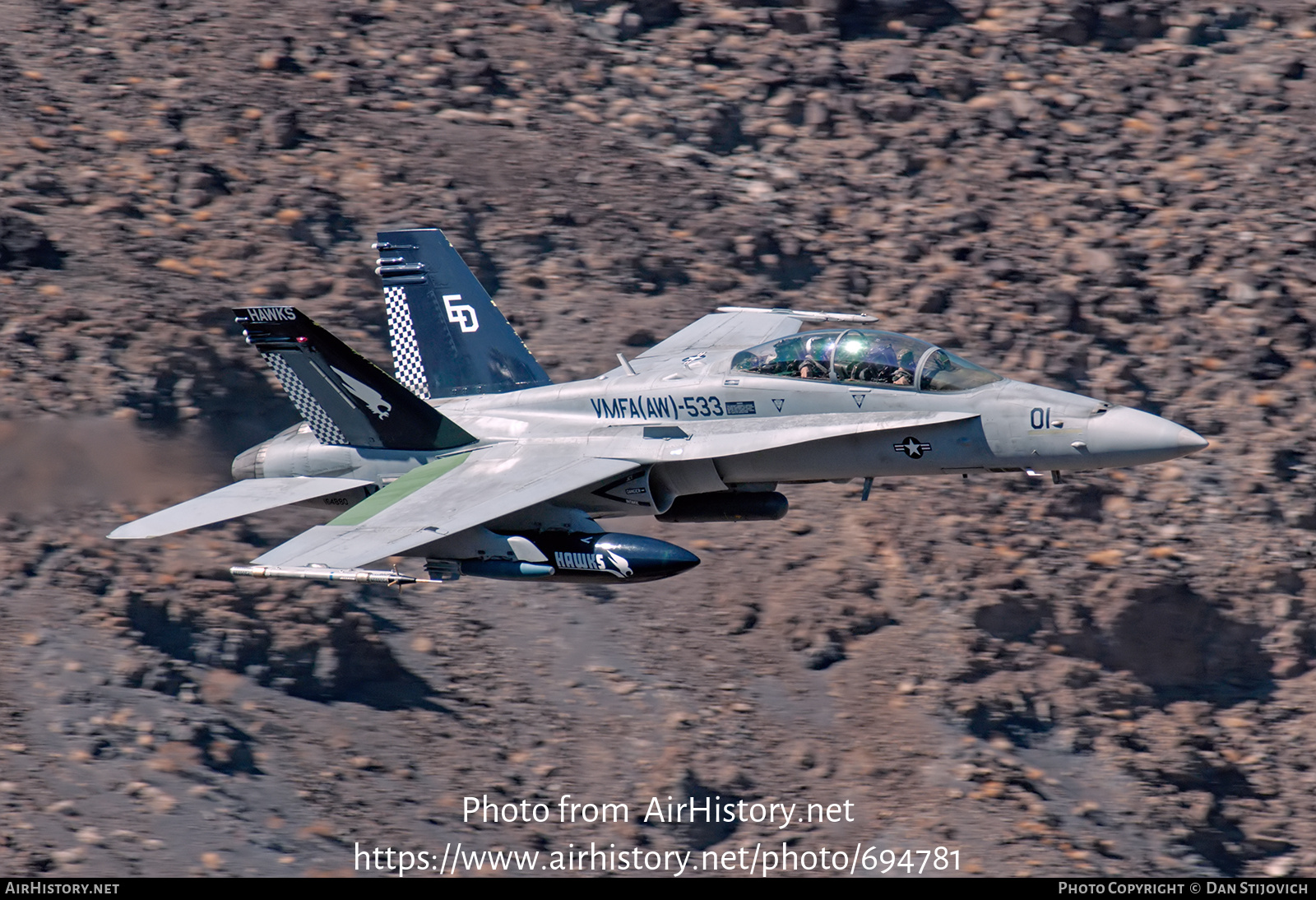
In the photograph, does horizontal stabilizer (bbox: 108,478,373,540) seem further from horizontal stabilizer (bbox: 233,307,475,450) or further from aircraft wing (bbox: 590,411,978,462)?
aircraft wing (bbox: 590,411,978,462)

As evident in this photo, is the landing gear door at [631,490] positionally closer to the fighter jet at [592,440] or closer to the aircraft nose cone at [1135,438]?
the fighter jet at [592,440]

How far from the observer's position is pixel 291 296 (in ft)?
86.3

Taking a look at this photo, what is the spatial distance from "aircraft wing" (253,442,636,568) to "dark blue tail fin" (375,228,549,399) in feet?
5.76

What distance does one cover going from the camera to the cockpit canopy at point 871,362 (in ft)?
56.7

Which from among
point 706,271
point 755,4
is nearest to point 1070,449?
point 706,271

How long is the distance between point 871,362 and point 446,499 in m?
5.50

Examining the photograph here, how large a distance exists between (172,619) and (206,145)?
38.3ft

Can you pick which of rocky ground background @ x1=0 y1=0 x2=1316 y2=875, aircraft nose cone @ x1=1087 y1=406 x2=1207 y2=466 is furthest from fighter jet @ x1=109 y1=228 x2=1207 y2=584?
rocky ground background @ x1=0 y1=0 x2=1316 y2=875

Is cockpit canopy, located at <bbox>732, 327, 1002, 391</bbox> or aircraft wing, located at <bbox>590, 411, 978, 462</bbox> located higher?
cockpit canopy, located at <bbox>732, 327, 1002, 391</bbox>

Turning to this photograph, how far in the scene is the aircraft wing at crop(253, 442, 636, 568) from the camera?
1680 centimetres

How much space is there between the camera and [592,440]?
61.6 ft

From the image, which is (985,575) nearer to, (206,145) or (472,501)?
(472,501)

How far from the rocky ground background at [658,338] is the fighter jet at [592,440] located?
3473 mm

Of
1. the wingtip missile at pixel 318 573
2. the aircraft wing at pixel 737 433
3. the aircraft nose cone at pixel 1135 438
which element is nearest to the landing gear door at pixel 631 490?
the aircraft wing at pixel 737 433
